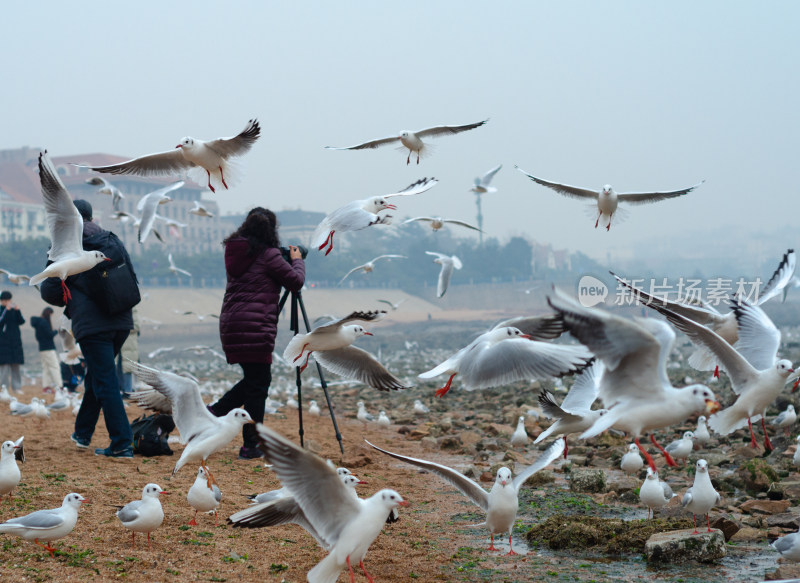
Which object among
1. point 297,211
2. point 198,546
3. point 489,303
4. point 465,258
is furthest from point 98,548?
point 297,211

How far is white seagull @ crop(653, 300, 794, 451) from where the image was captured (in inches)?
169

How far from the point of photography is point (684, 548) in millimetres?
4523

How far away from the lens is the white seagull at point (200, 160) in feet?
18.8

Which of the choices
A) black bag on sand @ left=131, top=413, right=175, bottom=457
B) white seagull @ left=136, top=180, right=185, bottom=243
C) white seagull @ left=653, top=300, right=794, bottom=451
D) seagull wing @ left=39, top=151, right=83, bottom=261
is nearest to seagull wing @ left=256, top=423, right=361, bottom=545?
white seagull @ left=653, top=300, right=794, bottom=451

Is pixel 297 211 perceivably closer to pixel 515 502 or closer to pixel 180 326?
pixel 180 326

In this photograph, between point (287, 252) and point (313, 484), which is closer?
point (313, 484)

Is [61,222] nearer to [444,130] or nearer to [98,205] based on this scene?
[444,130]

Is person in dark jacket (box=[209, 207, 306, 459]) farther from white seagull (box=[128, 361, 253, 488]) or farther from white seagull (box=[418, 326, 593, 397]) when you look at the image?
white seagull (box=[418, 326, 593, 397])

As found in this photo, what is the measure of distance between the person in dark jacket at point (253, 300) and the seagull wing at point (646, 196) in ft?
8.89

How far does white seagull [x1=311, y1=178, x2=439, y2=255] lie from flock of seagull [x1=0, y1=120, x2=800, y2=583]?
0.04 feet

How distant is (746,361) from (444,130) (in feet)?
11.7

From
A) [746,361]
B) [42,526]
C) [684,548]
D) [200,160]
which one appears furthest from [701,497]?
[200,160]

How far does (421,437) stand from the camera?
33.8 feet

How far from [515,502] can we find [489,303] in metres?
56.1
